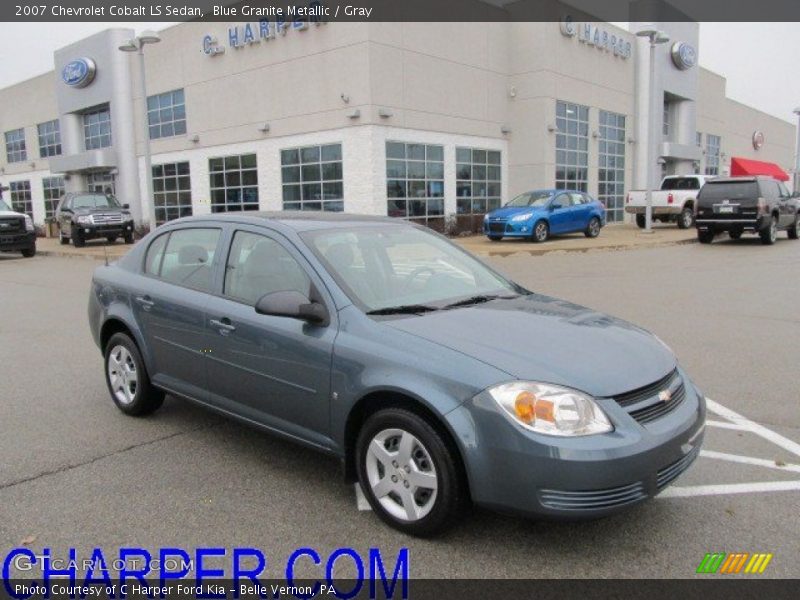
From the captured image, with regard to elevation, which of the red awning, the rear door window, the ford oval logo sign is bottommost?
the rear door window

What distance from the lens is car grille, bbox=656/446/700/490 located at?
3.18 m

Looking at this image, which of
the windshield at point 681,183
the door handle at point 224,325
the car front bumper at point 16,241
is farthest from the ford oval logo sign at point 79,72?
the door handle at point 224,325

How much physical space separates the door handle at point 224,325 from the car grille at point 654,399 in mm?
2333

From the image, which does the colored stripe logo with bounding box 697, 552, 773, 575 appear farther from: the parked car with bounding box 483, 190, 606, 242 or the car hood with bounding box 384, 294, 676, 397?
the parked car with bounding box 483, 190, 606, 242

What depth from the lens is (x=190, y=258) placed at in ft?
16.1

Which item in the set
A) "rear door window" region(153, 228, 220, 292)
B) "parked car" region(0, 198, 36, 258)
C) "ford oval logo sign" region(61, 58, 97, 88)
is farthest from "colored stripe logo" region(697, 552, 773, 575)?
"ford oval logo sign" region(61, 58, 97, 88)

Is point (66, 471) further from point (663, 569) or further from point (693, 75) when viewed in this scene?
point (693, 75)

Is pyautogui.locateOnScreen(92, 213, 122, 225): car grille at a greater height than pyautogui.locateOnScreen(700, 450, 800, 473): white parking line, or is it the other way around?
pyautogui.locateOnScreen(92, 213, 122, 225): car grille

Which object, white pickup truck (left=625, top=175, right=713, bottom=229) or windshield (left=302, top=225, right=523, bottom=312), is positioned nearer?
windshield (left=302, top=225, right=523, bottom=312)

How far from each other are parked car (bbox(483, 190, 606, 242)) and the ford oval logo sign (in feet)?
79.5

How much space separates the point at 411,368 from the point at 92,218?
24.4 meters

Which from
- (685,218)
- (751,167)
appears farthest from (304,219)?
(751,167)

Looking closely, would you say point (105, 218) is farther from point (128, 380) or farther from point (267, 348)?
point (267, 348)

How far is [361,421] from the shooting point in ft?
12.0
